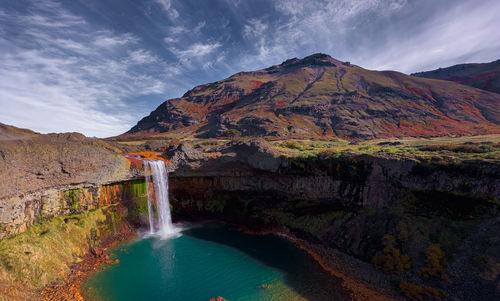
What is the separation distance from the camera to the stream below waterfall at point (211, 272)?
19.2 metres

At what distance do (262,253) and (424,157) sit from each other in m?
20.9

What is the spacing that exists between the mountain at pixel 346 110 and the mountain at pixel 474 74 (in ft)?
91.0

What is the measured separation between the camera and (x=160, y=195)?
3300 cm

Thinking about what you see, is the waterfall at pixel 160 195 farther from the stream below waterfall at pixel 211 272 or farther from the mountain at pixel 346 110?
the mountain at pixel 346 110

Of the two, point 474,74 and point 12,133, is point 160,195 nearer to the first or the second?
point 12,133

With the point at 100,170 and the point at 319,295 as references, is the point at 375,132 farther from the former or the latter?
the point at 100,170

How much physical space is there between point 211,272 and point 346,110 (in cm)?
8840

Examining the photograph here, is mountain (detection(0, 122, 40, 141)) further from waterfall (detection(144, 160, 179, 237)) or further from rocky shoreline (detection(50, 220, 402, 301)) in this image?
rocky shoreline (detection(50, 220, 402, 301))

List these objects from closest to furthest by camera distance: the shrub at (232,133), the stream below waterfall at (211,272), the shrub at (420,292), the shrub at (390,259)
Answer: the shrub at (420,292) → the stream below waterfall at (211,272) → the shrub at (390,259) → the shrub at (232,133)

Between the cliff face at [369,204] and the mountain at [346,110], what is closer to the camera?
the cliff face at [369,204]

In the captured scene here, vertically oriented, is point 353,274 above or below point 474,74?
below

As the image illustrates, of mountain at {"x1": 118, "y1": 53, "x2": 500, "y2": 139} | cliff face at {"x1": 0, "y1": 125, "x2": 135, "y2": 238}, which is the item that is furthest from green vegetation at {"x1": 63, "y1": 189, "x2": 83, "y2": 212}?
mountain at {"x1": 118, "y1": 53, "x2": 500, "y2": 139}

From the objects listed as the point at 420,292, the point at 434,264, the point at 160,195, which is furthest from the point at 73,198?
the point at 434,264

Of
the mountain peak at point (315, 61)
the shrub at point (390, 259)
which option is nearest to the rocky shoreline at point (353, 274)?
the shrub at point (390, 259)
